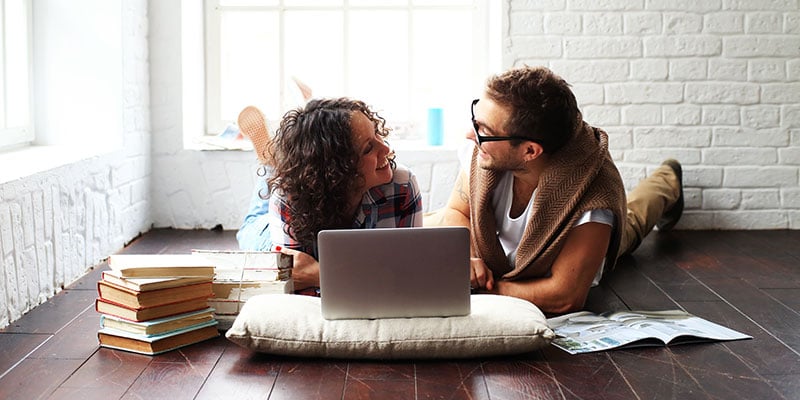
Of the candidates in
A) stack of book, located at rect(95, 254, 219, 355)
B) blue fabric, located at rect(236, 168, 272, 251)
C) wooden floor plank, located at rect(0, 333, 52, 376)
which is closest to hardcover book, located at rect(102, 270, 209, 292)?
stack of book, located at rect(95, 254, 219, 355)

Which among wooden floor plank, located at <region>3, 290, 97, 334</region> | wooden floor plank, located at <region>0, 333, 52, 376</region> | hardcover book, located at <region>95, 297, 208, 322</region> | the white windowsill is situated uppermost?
the white windowsill

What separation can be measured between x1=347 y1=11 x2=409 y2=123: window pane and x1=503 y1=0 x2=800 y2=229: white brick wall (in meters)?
0.72

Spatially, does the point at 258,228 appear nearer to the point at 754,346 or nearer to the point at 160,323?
the point at 160,323

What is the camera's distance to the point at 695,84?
5.13m

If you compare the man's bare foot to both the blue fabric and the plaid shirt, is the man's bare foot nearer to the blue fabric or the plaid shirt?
the blue fabric

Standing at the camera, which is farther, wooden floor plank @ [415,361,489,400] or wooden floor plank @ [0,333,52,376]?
wooden floor plank @ [0,333,52,376]

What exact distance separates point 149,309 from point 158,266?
0.13m

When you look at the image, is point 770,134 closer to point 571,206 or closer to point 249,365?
point 571,206

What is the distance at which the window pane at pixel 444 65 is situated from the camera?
18.1 ft

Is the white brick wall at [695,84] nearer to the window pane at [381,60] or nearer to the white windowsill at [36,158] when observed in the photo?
the window pane at [381,60]

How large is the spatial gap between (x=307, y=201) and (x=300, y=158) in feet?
0.45

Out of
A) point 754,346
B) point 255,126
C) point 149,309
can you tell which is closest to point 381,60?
point 255,126

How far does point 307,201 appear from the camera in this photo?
10.3 ft

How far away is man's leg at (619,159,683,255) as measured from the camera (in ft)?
14.7
